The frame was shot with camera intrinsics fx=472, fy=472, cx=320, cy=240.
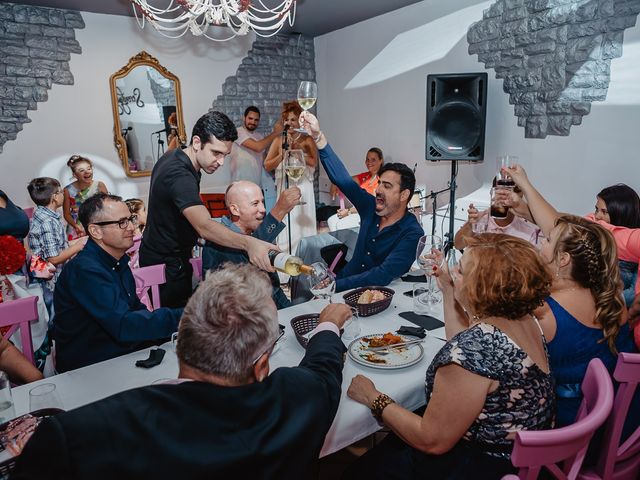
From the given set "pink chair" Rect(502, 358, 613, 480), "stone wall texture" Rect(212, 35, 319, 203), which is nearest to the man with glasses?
"pink chair" Rect(502, 358, 613, 480)

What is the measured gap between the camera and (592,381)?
4.32ft

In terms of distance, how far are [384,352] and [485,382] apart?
485mm

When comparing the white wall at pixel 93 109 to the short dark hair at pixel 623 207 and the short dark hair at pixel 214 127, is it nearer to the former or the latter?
the short dark hair at pixel 214 127

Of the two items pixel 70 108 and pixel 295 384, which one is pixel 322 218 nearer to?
pixel 70 108

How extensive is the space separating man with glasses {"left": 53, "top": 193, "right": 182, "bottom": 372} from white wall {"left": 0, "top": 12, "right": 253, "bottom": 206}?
392 cm

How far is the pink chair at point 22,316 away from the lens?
1819mm

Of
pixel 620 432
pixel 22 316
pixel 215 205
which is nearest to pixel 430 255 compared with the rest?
pixel 620 432

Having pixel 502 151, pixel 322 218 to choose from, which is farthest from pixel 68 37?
pixel 502 151

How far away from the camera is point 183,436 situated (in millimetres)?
832

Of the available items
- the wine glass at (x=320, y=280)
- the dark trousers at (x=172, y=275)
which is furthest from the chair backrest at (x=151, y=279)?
the wine glass at (x=320, y=280)

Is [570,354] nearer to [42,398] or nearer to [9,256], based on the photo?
[42,398]

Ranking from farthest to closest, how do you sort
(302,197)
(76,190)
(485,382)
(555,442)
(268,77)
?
(268,77), (76,190), (302,197), (485,382), (555,442)

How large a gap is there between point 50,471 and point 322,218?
5704mm

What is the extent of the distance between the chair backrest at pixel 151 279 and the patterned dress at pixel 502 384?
1.56 metres
